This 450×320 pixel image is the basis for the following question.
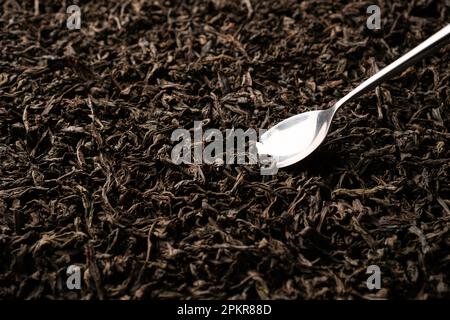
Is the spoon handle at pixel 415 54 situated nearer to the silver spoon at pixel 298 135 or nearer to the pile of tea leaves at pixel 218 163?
the silver spoon at pixel 298 135

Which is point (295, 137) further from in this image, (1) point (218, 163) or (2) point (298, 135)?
(1) point (218, 163)

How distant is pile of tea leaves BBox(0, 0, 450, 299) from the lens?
2.33 m

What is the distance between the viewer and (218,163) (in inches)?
107

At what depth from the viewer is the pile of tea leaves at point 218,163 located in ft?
7.65

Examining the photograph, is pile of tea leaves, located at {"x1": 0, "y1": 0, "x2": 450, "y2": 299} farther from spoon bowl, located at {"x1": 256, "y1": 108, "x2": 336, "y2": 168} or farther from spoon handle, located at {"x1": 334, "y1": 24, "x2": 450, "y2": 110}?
spoon handle, located at {"x1": 334, "y1": 24, "x2": 450, "y2": 110}

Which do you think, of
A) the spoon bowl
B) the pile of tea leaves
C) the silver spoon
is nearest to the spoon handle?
the silver spoon

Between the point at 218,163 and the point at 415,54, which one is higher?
the point at 415,54

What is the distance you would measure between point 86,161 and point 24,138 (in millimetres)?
418

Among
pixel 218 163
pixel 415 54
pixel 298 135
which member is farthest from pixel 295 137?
pixel 415 54

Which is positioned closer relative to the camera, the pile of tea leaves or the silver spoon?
the pile of tea leaves
